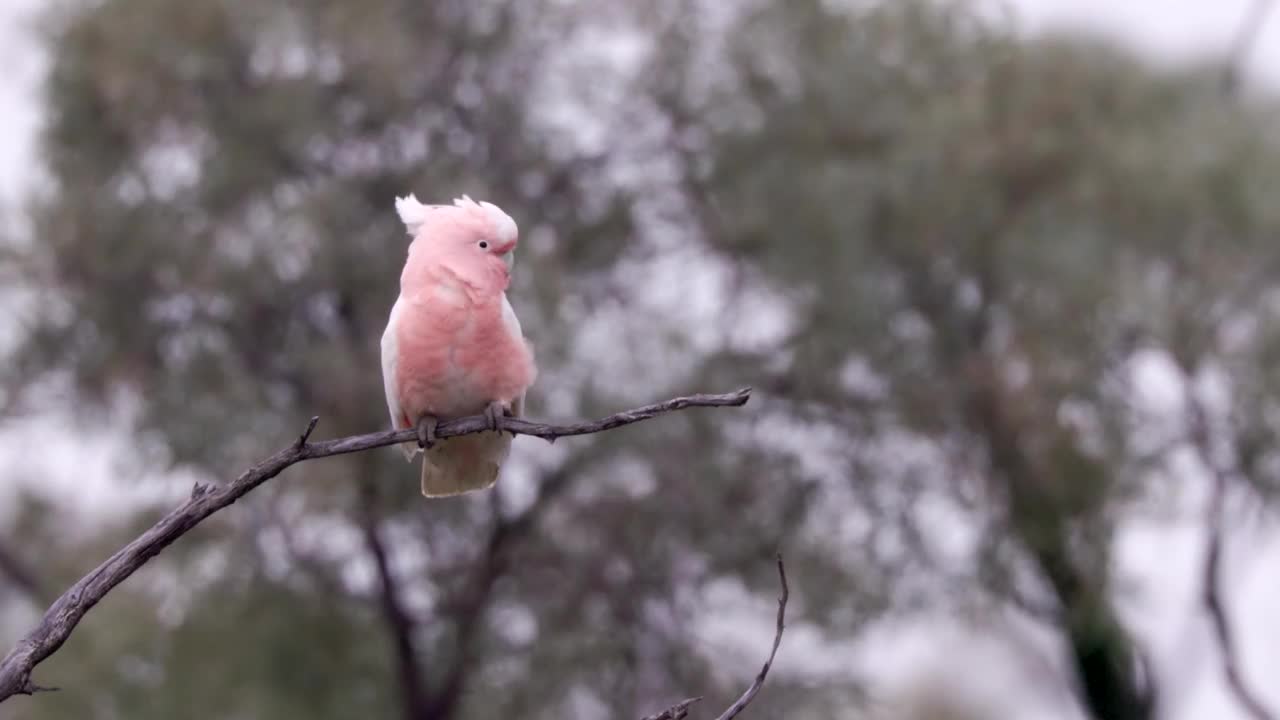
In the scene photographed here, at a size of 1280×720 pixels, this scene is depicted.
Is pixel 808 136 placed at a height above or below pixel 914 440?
above

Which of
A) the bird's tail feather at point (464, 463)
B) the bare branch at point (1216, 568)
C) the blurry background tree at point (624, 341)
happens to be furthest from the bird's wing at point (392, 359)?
the blurry background tree at point (624, 341)

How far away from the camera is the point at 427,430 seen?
3.69 metres

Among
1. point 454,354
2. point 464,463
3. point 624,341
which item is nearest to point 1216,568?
point 624,341

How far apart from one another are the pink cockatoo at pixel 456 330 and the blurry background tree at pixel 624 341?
5.22 meters

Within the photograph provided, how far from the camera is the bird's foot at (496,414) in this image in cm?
389

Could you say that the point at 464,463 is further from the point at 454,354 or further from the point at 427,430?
the point at 427,430

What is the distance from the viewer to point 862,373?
11164mm

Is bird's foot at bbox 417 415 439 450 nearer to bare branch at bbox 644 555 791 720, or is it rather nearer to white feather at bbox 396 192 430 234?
white feather at bbox 396 192 430 234

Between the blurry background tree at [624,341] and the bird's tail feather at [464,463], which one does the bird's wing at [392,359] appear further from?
the blurry background tree at [624,341]

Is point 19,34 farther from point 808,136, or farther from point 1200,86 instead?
point 1200,86

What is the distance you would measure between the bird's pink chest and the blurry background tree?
5.26 metres

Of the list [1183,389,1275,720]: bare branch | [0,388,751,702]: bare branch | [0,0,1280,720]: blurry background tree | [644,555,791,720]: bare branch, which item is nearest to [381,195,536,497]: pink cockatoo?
[0,388,751,702]: bare branch

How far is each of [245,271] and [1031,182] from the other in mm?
5655

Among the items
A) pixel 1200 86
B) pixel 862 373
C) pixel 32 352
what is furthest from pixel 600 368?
pixel 1200 86
